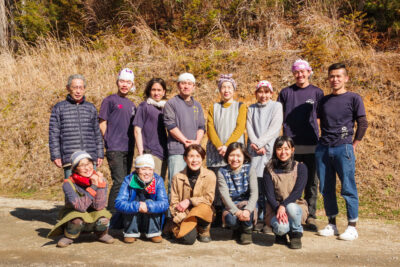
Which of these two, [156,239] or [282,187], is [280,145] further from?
[156,239]

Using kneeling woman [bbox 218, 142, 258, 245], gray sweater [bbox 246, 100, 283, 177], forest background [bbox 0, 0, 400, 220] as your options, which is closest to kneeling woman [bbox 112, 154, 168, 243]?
kneeling woman [bbox 218, 142, 258, 245]

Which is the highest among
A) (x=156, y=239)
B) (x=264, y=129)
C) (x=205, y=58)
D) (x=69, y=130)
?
(x=205, y=58)

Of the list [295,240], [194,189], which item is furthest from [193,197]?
[295,240]

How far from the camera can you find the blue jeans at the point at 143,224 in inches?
184

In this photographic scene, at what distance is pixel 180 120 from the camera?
530cm

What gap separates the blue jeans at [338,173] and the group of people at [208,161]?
0.01 m

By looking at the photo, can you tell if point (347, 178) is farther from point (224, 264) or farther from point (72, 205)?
point (72, 205)

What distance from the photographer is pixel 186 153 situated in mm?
4883

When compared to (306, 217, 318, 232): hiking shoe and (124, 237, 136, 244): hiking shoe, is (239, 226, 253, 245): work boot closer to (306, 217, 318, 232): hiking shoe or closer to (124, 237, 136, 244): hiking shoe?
(306, 217, 318, 232): hiking shoe

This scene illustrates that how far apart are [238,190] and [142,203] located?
121 cm

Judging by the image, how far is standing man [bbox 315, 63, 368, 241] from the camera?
488cm

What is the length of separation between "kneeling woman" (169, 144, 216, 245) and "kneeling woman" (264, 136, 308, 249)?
734mm

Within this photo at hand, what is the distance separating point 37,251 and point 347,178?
12.8 ft

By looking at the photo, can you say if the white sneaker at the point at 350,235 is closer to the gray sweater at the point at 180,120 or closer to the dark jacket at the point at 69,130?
the gray sweater at the point at 180,120
